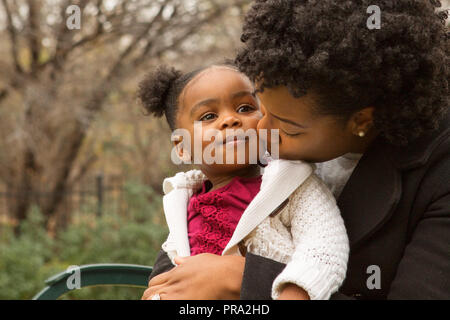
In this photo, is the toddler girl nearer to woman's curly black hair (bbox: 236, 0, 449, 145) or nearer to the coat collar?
the coat collar

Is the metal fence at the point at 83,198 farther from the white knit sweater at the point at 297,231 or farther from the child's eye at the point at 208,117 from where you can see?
the white knit sweater at the point at 297,231

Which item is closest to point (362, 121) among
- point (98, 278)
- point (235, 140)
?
point (235, 140)

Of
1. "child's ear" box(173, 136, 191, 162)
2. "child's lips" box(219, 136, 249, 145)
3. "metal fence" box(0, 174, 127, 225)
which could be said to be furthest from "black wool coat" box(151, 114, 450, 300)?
"metal fence" box(0, 174, 127, 225)

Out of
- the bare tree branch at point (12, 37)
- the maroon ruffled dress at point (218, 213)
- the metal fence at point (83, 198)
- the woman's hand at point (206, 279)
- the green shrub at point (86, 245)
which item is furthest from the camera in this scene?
the metal fence at point (83, 198)

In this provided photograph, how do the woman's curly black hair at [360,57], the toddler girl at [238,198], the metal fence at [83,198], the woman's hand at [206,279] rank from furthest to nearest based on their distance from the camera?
the metal fence at [83,198]
the woman's hand at [206,279]
the toddler girl at [238,198]
the woman's curly black hair at [360,57]

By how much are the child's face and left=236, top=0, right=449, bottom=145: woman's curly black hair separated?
42 centimetres

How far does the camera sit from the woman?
54.2 inches

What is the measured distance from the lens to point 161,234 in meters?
5.41

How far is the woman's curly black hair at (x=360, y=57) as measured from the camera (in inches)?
53.8

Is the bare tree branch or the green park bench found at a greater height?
the bare tree branch

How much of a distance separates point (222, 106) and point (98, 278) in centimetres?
98

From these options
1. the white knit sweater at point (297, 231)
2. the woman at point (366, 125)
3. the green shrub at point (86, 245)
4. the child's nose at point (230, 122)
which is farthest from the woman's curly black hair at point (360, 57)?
the green shrub at point (86, 245)

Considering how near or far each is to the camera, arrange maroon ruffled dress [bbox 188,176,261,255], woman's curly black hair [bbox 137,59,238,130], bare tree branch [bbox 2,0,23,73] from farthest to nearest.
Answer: bare tree branch [bbox 2,0,23,73] → woman's curly black hair [bbox 137,59,238,130] → maroon ruffled dress [bbox 188,176,261,255]
